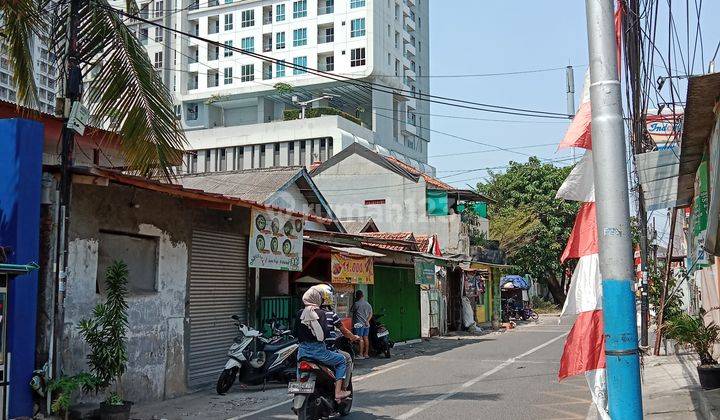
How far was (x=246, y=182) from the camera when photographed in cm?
2345

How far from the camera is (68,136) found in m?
9.52

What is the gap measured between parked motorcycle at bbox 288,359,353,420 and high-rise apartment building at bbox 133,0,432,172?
48.6 meters

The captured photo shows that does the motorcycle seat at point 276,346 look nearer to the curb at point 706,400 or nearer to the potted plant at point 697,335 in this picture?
the potted plant at point 697,335

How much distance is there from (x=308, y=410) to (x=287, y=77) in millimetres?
60120

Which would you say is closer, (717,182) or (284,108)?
(717,182)

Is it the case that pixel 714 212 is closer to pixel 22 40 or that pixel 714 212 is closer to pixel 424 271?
pixel 22 40

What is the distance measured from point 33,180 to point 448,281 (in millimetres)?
24105

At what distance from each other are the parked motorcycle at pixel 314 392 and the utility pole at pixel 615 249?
4.75 m

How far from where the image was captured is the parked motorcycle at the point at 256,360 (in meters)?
12.4

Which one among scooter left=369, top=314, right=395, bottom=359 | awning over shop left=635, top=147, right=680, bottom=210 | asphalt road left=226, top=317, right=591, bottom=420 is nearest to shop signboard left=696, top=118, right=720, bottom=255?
awning over shop left=635, top=147, right=680, bottom=210

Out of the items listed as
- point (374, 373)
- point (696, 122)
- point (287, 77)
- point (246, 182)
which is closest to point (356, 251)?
point (374, 373)

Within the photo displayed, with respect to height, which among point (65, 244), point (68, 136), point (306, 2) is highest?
point (306, 2)

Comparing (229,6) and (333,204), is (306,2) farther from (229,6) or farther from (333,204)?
(333,204)

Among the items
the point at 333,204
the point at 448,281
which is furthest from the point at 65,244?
the point at 333,204
